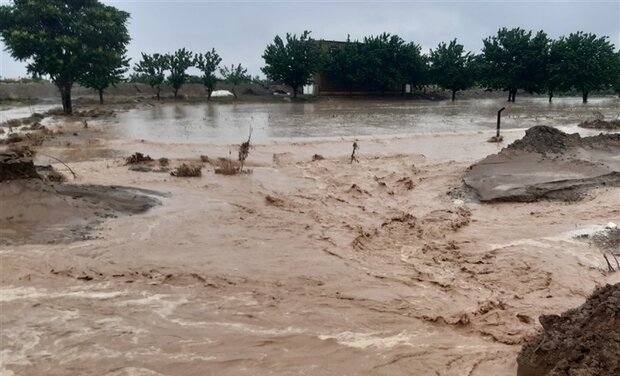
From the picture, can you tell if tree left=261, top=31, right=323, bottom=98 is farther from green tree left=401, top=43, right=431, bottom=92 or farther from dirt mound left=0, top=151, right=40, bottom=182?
dirt mound left=0, top=151, right=40, bottom=182

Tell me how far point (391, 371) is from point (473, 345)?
854 mm

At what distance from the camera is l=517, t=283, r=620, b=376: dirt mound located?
3035 millimetres

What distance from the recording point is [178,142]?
699 inches

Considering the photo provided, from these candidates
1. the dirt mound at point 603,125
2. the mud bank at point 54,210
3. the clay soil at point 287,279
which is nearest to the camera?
the clay soil at point 287,279

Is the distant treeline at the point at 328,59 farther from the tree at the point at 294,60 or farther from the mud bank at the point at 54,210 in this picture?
the mud bank at the point at 54,210

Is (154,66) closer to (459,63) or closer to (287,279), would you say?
(459,63)

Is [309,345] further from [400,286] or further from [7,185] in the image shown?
[7,185]

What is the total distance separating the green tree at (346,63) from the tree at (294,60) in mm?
1743

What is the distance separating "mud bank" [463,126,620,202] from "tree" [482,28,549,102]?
108 ft

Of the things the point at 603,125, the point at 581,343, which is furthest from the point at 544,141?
the point at 603,125

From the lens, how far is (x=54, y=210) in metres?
7.69

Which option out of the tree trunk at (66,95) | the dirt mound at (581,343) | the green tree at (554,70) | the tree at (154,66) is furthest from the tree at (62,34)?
the green tree at (554,70)

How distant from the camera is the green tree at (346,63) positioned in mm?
47281

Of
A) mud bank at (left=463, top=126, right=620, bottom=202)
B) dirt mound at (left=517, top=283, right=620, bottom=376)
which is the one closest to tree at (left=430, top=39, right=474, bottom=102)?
mud bank at (left=463, top=126, right=620, bottom=202)
